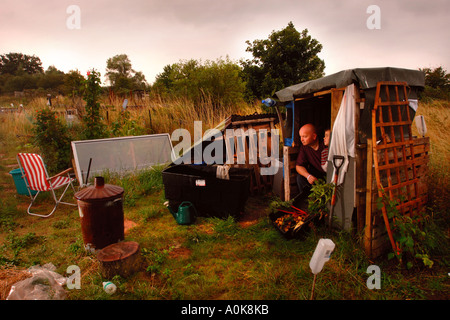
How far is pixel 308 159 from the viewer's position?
4.93 metres

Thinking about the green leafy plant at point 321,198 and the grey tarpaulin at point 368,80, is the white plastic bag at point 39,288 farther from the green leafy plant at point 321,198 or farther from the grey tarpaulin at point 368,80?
the grey tarpaulin at point 368,80

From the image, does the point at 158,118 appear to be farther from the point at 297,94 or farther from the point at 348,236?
the point at 348,236

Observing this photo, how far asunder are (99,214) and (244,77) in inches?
905

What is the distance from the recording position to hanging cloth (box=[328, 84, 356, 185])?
11.3 feet

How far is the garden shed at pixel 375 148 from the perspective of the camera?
3309 millimetres

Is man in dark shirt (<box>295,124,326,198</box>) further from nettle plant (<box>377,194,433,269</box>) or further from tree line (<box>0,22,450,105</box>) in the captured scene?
tree line (<box>0,22,450,105</box>)

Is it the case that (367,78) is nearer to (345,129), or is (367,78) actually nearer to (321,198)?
(345,129)

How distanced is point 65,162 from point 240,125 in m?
5.22

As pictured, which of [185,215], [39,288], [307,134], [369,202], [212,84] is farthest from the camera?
[212,84]

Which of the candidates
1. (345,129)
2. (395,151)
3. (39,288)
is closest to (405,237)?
(395,151)

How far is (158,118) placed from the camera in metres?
10.1

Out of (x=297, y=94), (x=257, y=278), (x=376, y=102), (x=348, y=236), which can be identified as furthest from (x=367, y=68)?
(x=257, y=278)

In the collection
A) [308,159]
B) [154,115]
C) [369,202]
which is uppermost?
[154,115]

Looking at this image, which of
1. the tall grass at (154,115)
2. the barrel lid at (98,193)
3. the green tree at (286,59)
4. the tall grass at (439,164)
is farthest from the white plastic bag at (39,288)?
the green tree at (286,59)
